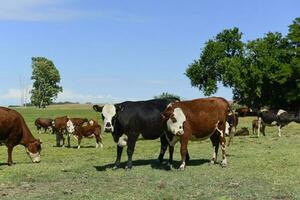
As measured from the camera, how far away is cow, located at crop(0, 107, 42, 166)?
2069 centimetres

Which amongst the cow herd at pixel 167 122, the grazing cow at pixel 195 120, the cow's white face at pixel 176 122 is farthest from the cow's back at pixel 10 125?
the cow's white face at pixel 176 122

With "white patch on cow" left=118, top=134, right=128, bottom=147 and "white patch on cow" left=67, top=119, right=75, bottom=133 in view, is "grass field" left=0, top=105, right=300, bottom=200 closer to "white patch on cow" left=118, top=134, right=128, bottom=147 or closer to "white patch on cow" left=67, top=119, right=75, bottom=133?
"white patch on cow" left=118, top=134, right=128, bottom=147

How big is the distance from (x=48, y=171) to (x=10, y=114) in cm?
501

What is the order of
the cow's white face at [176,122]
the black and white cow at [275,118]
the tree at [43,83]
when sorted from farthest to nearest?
the tree at [43,83] < the black and white cow at [275,118] < the cow's white face at [176,122]

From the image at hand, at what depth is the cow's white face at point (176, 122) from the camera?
16.6 m

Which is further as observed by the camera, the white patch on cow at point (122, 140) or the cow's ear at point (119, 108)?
the white patch on cow at point (122, 140)

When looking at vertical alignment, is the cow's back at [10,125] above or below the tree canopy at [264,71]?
below

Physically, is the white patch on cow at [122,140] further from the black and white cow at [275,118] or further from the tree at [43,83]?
the tree at [43,83]

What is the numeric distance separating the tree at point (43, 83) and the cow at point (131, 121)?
466 ft

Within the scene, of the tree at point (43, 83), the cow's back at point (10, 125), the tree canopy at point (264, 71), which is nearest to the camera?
the cow's back at point (10, 125)

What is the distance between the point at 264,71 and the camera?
80188 mm

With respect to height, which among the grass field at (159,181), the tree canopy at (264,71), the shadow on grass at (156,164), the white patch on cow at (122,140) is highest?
the tree canopy at (264,71)

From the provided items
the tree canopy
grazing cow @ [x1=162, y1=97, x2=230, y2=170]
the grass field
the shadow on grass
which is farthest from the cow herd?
the tree canopy

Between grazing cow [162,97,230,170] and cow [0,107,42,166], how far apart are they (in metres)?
7.26
